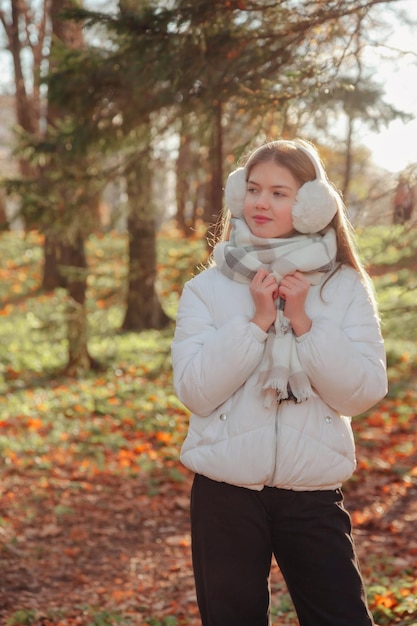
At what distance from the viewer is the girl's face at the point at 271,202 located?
2908mm

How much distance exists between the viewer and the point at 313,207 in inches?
112

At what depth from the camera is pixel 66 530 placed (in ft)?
21.6

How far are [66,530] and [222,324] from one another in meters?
4.21

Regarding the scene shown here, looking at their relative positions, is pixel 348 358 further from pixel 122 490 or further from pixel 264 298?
pixel 122 490

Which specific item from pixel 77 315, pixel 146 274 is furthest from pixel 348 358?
pixel 77 315

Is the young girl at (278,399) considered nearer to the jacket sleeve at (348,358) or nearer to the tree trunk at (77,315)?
the jacket sleeve at (348,358)

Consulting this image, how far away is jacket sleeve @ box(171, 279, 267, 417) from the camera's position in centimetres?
276

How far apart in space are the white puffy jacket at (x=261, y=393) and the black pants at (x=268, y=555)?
0.08m

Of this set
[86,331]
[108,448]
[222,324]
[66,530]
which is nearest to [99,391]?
[86,331]

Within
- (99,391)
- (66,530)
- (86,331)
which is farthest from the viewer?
(99,391)

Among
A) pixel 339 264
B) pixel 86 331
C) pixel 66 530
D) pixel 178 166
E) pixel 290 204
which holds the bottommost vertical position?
pixel 66 530

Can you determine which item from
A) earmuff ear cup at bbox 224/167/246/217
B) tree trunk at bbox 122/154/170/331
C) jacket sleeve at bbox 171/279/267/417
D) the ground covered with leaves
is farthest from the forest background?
tree trunk at bbox 122/154/170/331

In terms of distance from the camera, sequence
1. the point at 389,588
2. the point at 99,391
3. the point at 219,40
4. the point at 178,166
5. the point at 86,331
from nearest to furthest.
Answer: the point at 389,588 → the point at 219,40 → the point at 178,166 → the point at 86,331 → the point at 99,391

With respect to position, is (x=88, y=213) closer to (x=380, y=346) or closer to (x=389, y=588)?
(x=389, y=588)
